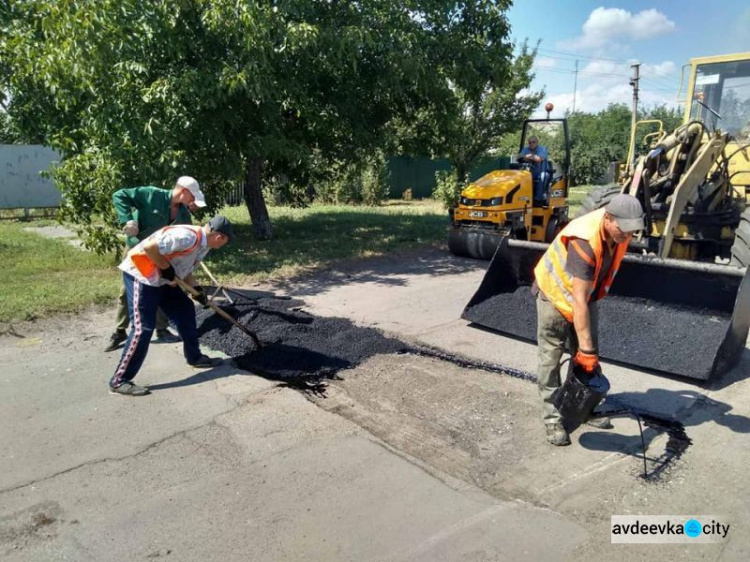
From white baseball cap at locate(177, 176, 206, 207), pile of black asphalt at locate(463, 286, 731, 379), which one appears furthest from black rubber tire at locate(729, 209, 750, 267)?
white baseball cap at locate(177, 176, 206, 207)

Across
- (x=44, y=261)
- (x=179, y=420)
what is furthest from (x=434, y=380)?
(x=44, y=261)

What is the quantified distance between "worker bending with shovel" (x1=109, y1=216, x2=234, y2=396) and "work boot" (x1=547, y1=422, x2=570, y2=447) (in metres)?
2.69

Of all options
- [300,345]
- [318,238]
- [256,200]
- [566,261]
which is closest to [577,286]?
[566,261]

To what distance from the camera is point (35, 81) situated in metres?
7.52

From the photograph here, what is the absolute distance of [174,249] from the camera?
14.0 feet

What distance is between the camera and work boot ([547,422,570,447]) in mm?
3672

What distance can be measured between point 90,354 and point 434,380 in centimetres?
327

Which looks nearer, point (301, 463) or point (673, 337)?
point (301, 463)

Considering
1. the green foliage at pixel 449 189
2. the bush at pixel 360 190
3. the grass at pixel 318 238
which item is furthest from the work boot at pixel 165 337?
the bush at pixel 360 190

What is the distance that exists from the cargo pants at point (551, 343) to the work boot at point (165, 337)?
12.0ft

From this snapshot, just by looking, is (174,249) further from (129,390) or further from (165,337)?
(165,337)

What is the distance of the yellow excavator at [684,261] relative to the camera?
4.73 meters

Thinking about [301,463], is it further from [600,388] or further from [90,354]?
[90,354]

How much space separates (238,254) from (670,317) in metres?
7.12
